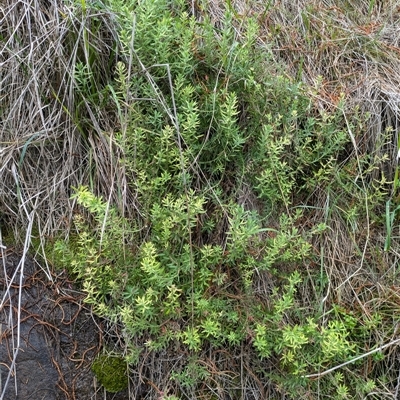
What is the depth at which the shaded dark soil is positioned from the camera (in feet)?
6.74

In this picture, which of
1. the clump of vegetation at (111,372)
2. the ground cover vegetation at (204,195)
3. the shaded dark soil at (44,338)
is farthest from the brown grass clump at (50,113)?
the clump of vegetation at (111,372)

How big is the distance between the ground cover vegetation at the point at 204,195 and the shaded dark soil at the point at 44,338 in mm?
87

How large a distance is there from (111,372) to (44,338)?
0.30 meters

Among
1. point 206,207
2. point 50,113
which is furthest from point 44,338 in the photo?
point 50,113

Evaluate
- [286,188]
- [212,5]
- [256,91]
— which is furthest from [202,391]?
[212,5]

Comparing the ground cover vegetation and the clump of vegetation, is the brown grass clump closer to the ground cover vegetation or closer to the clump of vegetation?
the ground cover vegetation

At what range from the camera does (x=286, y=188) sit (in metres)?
2.15

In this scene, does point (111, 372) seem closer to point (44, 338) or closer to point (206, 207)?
point (44, 338)

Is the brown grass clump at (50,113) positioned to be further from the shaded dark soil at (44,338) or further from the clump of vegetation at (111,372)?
the clump of vegetation at (111,372)

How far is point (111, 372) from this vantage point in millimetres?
2086

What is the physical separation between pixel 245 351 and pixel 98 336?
0.58m

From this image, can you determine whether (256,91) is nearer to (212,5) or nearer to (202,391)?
(212,5)

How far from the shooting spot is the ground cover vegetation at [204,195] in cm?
201

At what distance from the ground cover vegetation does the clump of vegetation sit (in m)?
0.03
